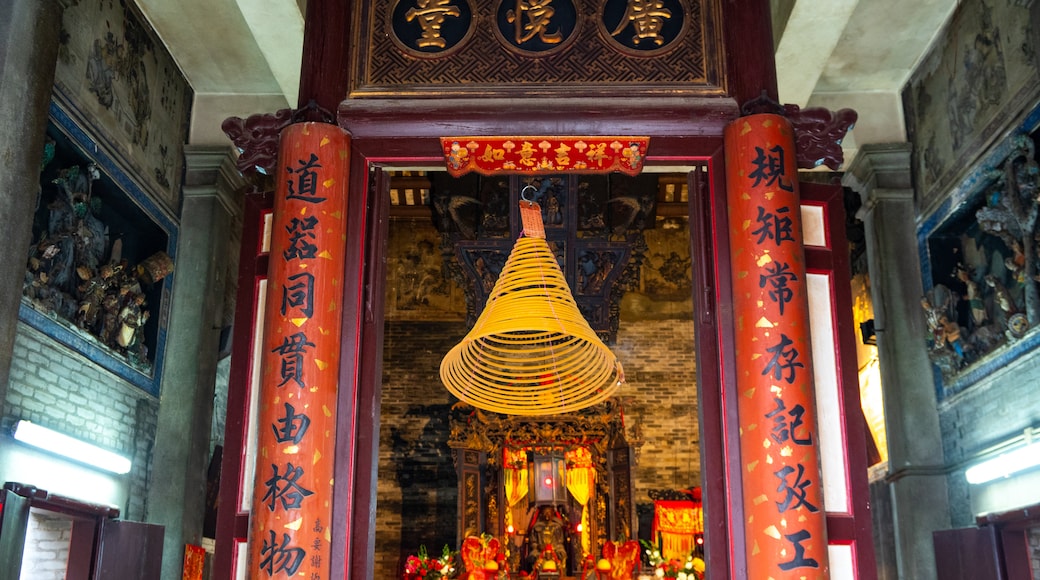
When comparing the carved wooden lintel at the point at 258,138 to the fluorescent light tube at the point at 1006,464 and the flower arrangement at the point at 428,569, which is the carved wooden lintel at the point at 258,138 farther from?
the flower arrangement at the point at 428,569

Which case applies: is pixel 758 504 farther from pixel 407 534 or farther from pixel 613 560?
pixel 407 534

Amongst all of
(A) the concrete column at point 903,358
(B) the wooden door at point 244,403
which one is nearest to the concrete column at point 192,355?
(B) the wooden door at point 244,403

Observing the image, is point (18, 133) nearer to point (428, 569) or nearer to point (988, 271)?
point (988, 271)

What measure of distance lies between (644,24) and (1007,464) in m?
3.53

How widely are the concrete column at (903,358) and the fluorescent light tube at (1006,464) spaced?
539mm

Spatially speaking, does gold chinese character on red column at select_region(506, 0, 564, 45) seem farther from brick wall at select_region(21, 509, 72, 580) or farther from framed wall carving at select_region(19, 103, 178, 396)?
brick wall at select_region(21, 509, 72, 580)

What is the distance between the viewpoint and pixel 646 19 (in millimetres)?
4660

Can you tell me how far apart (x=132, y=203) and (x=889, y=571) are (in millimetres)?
6579

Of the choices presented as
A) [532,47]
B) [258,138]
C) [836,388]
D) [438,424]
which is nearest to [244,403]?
[258,138]

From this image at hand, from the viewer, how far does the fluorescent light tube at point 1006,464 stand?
5.51m

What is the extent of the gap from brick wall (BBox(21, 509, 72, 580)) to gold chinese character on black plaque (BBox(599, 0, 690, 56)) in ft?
14.1

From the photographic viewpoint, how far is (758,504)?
12.5 feet

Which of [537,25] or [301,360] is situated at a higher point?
[537,25]

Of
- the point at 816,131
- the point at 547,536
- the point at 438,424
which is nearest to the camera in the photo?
the point at 816,131
